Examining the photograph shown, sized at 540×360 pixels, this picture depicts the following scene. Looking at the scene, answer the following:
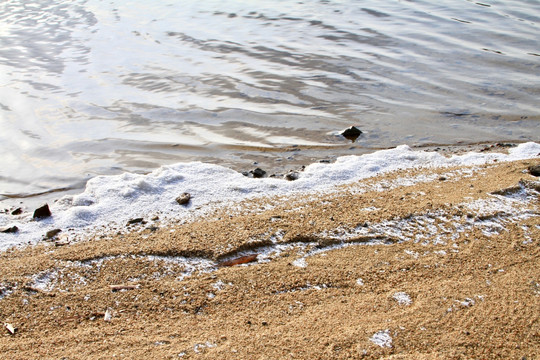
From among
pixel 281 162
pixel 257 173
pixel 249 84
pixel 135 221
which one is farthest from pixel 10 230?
pixel 249 84

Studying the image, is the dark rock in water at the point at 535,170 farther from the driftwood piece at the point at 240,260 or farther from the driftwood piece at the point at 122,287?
the driftwood piece at the point at 122,287

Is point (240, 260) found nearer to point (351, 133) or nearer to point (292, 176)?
point (292, 176)

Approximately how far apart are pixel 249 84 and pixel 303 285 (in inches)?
177

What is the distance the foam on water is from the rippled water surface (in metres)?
0.48

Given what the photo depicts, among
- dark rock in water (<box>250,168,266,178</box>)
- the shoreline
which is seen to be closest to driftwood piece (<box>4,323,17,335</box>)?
the shoreline

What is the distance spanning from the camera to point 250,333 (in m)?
2.36

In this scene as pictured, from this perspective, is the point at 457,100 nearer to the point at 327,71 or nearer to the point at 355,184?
the point at 327,71

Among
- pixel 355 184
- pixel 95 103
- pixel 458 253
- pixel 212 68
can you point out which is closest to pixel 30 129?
pixel 95 103

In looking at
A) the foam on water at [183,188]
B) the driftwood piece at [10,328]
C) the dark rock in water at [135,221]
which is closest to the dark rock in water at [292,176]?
the foam on water at [183,188]

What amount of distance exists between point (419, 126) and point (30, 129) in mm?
4421

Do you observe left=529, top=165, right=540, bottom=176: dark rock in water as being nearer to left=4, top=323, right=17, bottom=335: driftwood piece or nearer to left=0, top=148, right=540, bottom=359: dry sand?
left=0, top=148, right=540, bottom=359: dry sand

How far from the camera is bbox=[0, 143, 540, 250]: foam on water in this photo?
11.8 feet

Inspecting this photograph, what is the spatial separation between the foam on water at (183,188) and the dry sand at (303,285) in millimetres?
260

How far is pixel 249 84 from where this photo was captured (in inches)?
266
